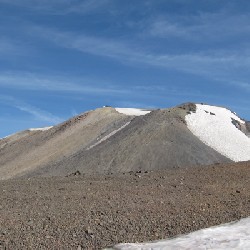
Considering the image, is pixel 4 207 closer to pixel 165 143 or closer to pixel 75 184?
pixel 75 184

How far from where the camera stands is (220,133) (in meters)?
39.9

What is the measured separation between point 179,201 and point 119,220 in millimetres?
2373

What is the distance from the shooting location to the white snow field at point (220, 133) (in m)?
36.2

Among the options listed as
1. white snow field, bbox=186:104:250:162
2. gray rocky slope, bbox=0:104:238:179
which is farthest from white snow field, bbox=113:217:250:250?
white snow field, bbox=186:104:250:162

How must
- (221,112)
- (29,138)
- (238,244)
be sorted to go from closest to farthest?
1. (238,244)
2. (221,112)
3. (29,138)

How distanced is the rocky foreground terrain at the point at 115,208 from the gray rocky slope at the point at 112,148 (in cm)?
1292

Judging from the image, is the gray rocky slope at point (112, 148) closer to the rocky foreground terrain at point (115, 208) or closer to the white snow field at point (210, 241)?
the rocky foreground terrain at point (115, 208)

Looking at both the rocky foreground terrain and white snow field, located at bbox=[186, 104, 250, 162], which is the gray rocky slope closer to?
white snow field, located at bbox=[186, 104, 250, 162]

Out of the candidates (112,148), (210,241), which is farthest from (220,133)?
(210,241)

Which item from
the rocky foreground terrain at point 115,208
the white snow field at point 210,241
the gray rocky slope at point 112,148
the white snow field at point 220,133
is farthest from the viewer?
the white snow field at point 220,133

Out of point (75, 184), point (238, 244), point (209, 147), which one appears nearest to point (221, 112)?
point (209, 147)

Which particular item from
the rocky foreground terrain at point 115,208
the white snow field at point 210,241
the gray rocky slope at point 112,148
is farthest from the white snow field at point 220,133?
the white snow field at point 210,241

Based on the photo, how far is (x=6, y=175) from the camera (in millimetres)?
36781

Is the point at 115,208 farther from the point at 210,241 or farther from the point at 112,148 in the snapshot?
the point at 112,148
